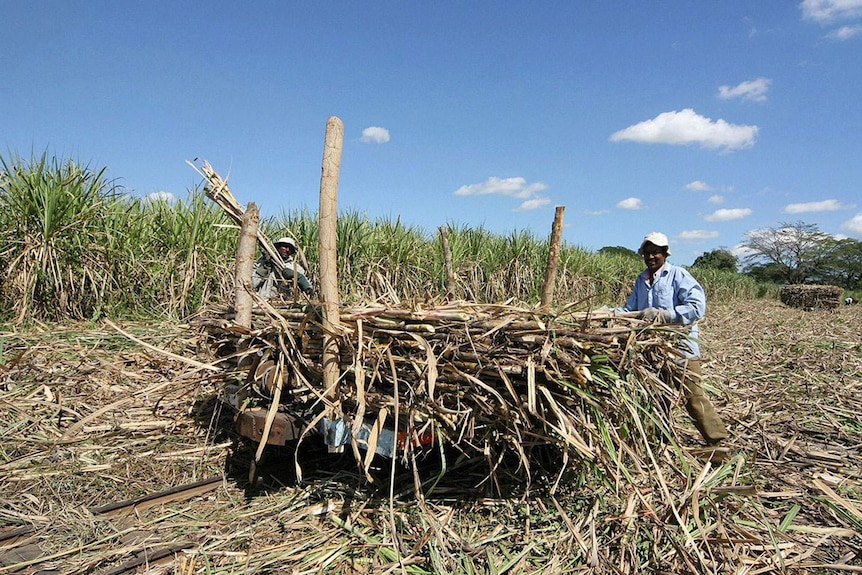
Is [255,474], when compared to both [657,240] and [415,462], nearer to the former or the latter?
[415,462]

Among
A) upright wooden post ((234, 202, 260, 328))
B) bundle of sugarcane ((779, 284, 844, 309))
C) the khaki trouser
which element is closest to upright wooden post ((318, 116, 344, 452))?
upright wooden post ((234, 202, 260, 328))

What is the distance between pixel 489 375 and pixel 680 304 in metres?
1.73

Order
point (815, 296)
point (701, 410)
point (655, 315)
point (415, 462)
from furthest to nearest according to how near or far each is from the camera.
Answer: point (815, 296) → point (701, 410) → point (655, 315) → point (415, 462)

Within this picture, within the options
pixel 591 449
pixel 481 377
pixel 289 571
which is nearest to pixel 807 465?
pixel 591 449

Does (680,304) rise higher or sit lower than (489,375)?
higher

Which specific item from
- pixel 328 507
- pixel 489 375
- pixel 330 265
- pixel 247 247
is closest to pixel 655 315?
pixel 489 375

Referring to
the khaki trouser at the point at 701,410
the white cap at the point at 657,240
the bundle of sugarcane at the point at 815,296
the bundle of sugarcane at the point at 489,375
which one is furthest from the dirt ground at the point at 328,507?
the bundle of sugarcane at the point at 815,296

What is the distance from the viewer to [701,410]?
10.7 ft

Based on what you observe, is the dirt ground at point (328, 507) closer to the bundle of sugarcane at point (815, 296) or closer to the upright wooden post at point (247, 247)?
the upright wooden post at point (247, 247)

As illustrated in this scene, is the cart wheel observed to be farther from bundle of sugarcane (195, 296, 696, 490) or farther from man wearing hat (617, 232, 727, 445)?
man wearing hat (617, 232, 727, 445)

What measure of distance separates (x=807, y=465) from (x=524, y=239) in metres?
7.81

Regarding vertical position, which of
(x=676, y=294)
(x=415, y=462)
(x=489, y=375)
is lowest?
(x=415, y=462)

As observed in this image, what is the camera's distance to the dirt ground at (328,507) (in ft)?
7.73

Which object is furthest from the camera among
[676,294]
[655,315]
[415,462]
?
[676,294]
